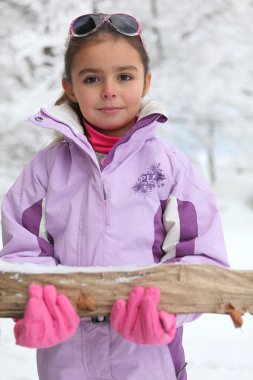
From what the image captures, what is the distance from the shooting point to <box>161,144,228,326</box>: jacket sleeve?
1.43 m

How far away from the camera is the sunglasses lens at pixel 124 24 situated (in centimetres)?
153

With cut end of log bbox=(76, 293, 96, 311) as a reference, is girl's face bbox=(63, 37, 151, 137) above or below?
above

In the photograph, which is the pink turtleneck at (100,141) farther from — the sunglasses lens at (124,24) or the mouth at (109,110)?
the sunglasses lens at (124,24)

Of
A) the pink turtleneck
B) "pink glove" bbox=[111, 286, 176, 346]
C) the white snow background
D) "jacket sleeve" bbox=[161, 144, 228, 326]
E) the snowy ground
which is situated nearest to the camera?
"pink glove" bbox=[111, 286, 176, 346]

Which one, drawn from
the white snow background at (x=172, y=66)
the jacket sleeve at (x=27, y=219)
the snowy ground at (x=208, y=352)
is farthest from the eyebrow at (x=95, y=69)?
the white snow background at (x=172, y=66)

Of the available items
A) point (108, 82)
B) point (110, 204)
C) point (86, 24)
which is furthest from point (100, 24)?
point (110, 204)

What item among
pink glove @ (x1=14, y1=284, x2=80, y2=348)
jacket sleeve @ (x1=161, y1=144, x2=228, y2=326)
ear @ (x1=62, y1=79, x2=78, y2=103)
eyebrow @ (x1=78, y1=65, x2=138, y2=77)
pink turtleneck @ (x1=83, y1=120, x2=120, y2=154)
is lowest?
pink glove @ (x1=14, y1=284, x2=80, y2=348)

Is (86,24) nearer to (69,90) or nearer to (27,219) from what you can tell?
(69,90)

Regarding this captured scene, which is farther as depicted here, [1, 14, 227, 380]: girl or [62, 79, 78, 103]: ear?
[62, 79, 78, 103]: ear

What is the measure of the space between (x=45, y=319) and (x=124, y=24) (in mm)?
864

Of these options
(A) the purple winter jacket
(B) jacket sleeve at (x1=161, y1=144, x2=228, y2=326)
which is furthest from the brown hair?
(B) jacket sleeve at (x1=161, y1=144, x2=228, y2=326)

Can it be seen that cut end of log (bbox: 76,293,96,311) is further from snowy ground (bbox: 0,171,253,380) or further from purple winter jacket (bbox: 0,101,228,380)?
snowy ground (bbox: 0,171,253,380)

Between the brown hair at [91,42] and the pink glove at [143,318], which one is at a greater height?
the brown hair at [91,42]

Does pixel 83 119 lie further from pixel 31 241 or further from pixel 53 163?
pixel 31 241
